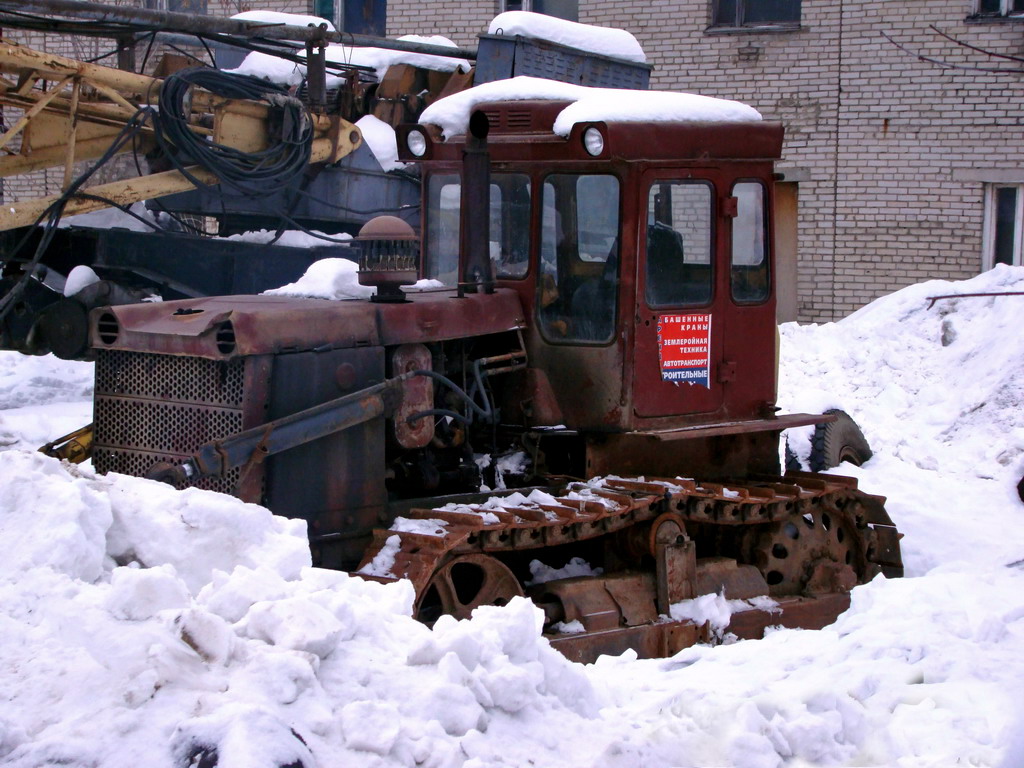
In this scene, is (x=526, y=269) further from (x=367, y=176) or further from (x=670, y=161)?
(x=367, y=176)

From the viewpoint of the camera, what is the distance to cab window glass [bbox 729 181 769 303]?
6.70m

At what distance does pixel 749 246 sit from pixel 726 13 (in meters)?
9.45

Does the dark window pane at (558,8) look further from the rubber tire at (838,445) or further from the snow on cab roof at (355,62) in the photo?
the rubber tire at (838,445)

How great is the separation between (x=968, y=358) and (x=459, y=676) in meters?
10.3

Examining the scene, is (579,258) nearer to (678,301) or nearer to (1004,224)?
(678,301)

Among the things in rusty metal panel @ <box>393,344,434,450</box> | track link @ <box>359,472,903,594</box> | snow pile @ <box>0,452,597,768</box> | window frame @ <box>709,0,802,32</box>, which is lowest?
track link @ <box>359,472,903,594</box>

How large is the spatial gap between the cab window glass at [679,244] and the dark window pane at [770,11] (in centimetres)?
952

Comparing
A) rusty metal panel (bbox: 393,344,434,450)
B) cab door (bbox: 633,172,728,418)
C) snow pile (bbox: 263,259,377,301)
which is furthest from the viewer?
cab door (bbox: 633,172,728,418)

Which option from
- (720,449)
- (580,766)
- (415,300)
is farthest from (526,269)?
(580,766)

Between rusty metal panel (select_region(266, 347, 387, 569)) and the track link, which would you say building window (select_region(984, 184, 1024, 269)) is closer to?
the track link

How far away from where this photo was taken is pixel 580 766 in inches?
142

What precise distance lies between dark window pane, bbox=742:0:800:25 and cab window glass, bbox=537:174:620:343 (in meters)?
9.97

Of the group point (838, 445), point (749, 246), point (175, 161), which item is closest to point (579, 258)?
point (749, 246)

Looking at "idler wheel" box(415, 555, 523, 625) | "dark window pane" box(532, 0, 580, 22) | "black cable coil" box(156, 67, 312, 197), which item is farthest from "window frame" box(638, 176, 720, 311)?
"dark window pane" box(532, 0, 580, 22)
